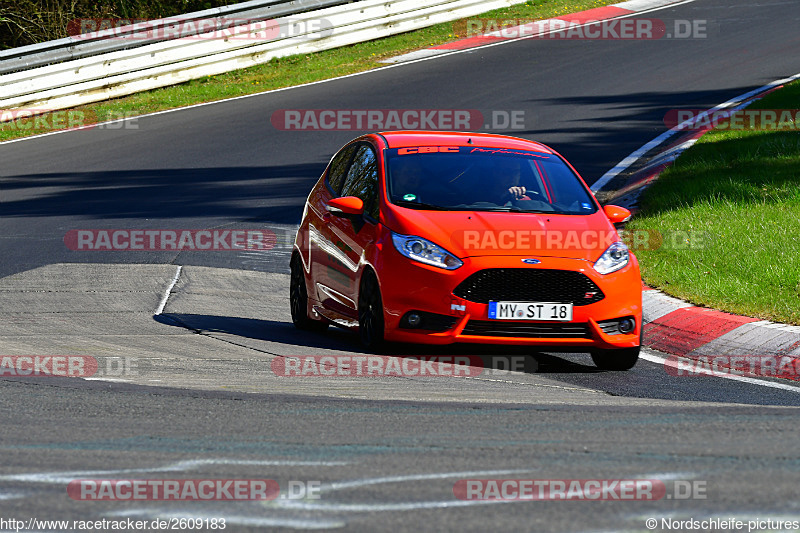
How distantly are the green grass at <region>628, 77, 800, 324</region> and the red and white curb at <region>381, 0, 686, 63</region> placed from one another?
12054mm

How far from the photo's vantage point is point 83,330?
9.84 metres

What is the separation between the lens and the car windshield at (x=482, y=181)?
9.41 metres

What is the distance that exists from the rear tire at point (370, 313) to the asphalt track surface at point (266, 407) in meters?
0.20

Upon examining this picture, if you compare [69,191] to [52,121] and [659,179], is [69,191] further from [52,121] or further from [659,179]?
[659,179]

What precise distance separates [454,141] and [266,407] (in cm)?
437

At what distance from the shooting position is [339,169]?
35.9 ft

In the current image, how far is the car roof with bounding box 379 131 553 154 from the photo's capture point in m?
10.2

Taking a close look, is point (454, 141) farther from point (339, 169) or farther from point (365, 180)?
point (339, 169)

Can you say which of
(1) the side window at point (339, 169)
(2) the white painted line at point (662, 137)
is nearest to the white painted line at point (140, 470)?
(1) the side window at point (339, 169)

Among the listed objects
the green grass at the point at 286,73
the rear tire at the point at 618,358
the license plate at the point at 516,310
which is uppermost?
the green grass at the point at 286,73

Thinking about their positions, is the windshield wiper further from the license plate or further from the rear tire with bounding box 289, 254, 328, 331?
A: the rear tire with bounding box 289, 254, 328, 331

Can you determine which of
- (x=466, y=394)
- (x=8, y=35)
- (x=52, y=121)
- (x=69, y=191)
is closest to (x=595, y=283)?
(x=466, y=394)

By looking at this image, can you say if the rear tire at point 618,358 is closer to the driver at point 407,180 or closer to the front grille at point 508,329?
the front grille at point 508,329

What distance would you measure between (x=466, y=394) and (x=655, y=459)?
223 centimetres
